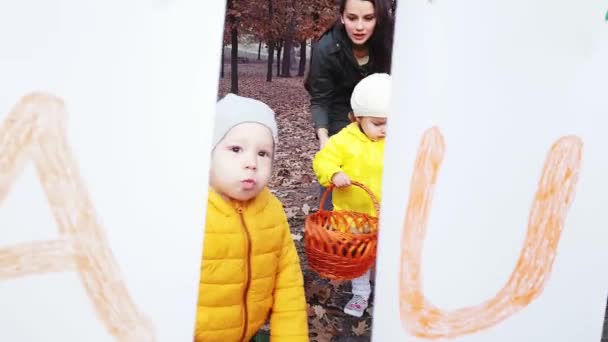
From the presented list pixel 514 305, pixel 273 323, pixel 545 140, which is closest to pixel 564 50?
pixel 545 140

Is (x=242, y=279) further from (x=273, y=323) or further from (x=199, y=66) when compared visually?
(x=199, y=66)

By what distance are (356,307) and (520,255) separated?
1683mm

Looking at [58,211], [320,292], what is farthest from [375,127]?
[58,211]

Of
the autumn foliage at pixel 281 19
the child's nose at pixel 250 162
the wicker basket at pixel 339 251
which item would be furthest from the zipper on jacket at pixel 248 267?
the autumn foliage at pixel 281 19

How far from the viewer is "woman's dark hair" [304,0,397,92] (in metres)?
2.45

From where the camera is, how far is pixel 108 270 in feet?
2.95

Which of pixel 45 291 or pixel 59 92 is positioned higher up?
pixel 59 92

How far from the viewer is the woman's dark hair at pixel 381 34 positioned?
2453 mm

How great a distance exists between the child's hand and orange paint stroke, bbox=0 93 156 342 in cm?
140

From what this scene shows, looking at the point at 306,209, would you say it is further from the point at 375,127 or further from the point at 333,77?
the point at 375,127

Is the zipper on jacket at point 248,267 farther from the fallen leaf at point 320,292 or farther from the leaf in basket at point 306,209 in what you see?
the leaf in basket at point 306,209

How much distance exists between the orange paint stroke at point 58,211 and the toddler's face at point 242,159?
549 mm

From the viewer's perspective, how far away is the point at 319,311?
2.74 metres

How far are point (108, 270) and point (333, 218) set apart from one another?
145 cm
